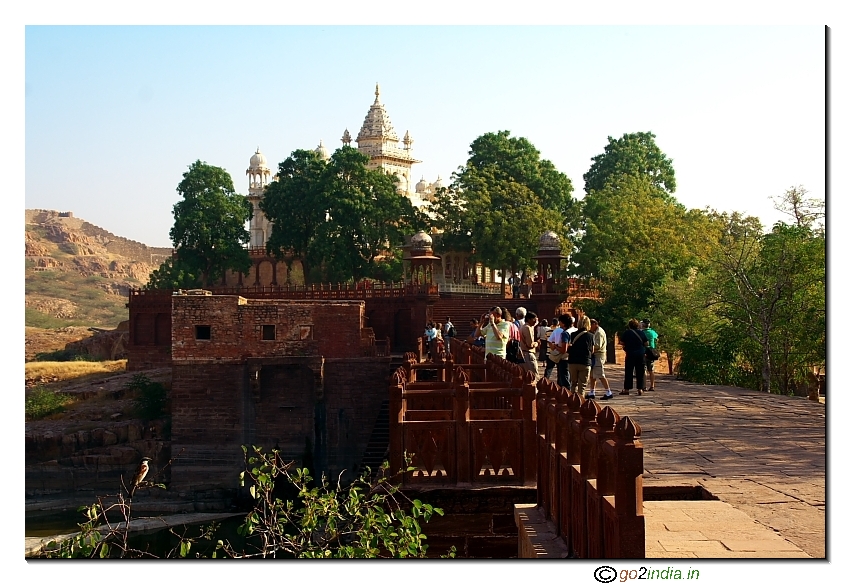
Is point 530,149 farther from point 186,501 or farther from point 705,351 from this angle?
point 705,351

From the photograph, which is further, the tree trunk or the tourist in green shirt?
the tree trunk

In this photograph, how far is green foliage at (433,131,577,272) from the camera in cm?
4300

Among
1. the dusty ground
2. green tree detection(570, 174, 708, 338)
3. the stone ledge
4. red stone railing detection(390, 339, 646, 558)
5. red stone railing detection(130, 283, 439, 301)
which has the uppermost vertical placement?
green tree detection(570, 174, 708, 338)

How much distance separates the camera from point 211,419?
30.1 metres

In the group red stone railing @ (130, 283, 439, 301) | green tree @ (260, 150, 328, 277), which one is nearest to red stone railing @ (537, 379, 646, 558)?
red stone railing @ (130, 283, 439, 301)

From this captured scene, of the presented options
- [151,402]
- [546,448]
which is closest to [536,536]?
[546,448]

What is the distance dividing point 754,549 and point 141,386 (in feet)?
104

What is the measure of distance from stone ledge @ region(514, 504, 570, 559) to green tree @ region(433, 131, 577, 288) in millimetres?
35160

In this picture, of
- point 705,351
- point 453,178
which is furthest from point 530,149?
point 705,351

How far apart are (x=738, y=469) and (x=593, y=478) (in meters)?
3.65

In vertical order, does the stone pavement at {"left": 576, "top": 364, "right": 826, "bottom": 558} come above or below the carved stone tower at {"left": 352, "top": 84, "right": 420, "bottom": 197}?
below

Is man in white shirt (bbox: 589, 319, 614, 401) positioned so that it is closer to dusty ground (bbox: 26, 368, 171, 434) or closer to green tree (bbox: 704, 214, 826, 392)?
green tree (bbox: 704, 214, 826, 392)

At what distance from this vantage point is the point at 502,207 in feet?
145

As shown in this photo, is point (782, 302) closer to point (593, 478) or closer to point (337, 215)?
point (593, 478)
